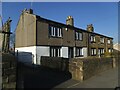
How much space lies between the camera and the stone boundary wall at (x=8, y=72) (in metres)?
5.43

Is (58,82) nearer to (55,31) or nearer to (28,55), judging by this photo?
(28,55)

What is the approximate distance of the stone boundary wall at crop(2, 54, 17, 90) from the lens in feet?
17.8

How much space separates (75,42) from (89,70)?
1460 centimetres

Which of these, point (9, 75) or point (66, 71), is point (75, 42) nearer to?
point (66, 71)

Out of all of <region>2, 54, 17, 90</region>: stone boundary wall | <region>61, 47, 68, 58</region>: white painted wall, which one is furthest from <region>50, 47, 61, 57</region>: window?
<region>2, 54, 17, 90</region>: stone boundary wall

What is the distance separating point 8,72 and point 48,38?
17.2 m

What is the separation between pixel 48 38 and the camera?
22.7m

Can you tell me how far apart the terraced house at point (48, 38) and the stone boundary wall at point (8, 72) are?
1497 centimetres

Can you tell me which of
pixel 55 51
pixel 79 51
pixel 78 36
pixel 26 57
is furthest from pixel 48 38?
pixel 79 51

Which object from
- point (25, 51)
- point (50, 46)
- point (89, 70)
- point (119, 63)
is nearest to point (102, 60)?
point (89, 70)

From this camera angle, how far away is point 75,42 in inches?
1134

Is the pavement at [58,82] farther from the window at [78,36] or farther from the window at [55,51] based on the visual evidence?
the window at [78,36]

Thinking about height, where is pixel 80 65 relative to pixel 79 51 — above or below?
below

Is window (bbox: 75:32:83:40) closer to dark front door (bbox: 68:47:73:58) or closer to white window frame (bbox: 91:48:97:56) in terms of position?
dark front door (bbox: 68:47:73:58)
